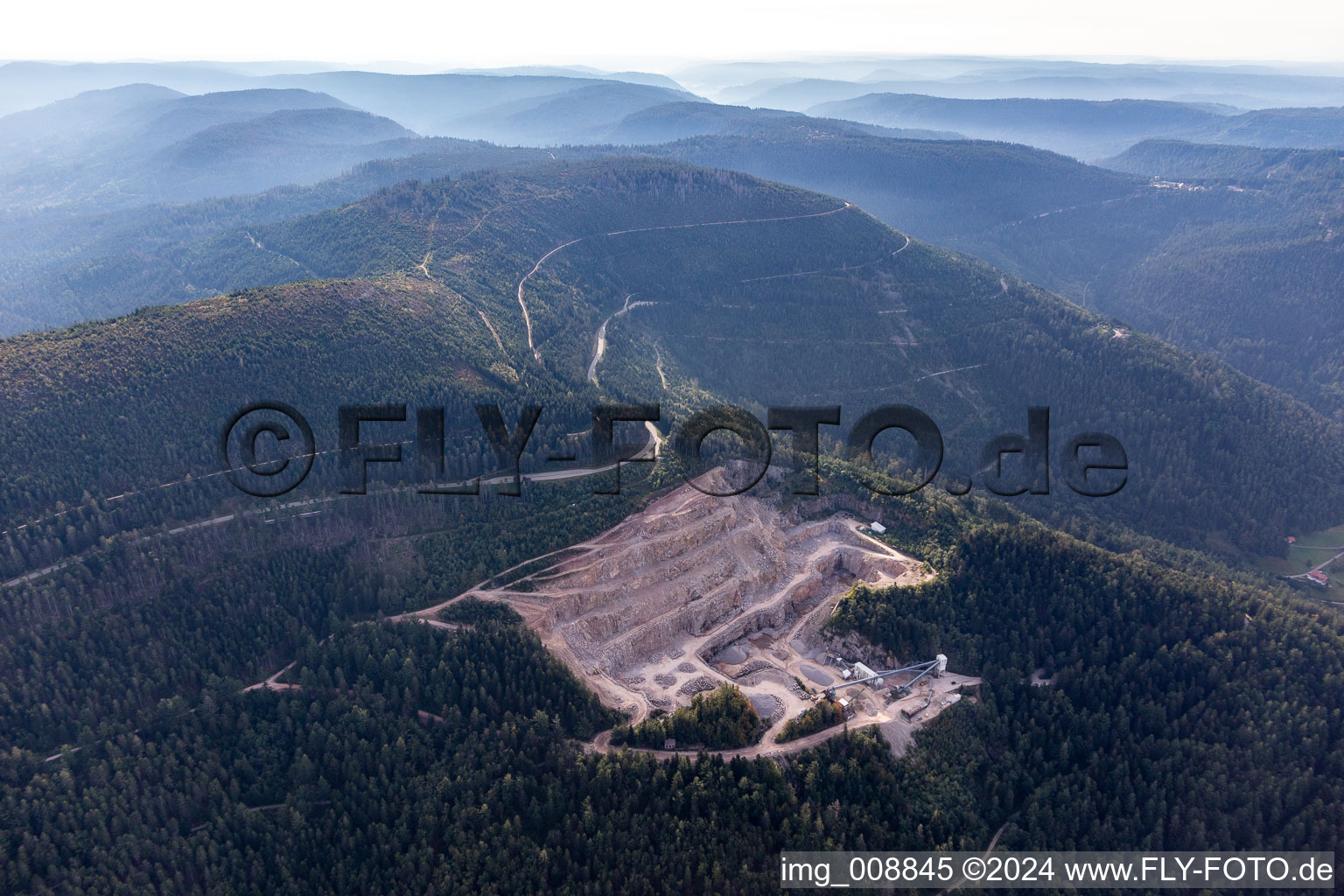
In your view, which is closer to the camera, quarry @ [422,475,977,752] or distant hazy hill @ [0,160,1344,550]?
quarry @ [422,475,977,752]

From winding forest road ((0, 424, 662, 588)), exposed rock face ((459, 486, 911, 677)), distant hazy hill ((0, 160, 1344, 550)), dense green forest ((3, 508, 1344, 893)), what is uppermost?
distant hazy hill ((0, 160, 1344, 550))

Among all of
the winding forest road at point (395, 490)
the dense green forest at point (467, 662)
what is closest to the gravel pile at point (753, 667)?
the dense green forest at point (467, 662)

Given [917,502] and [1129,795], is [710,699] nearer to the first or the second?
[1129,795]

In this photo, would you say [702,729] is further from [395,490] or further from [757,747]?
[395,490]

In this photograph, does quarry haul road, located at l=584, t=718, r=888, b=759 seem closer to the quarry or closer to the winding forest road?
the quarry

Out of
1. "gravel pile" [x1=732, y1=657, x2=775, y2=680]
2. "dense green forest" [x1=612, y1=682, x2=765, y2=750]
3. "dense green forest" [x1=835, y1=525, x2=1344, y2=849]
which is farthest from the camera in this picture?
"gravel pile" [x1=732, y1=657, x2=775, y2=680]

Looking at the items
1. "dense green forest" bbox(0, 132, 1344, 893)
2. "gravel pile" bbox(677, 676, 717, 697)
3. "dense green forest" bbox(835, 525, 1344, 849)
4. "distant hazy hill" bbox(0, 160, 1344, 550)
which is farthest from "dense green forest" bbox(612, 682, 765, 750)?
"distant hazy hill" bbox(0, 160, 1344, 550)
